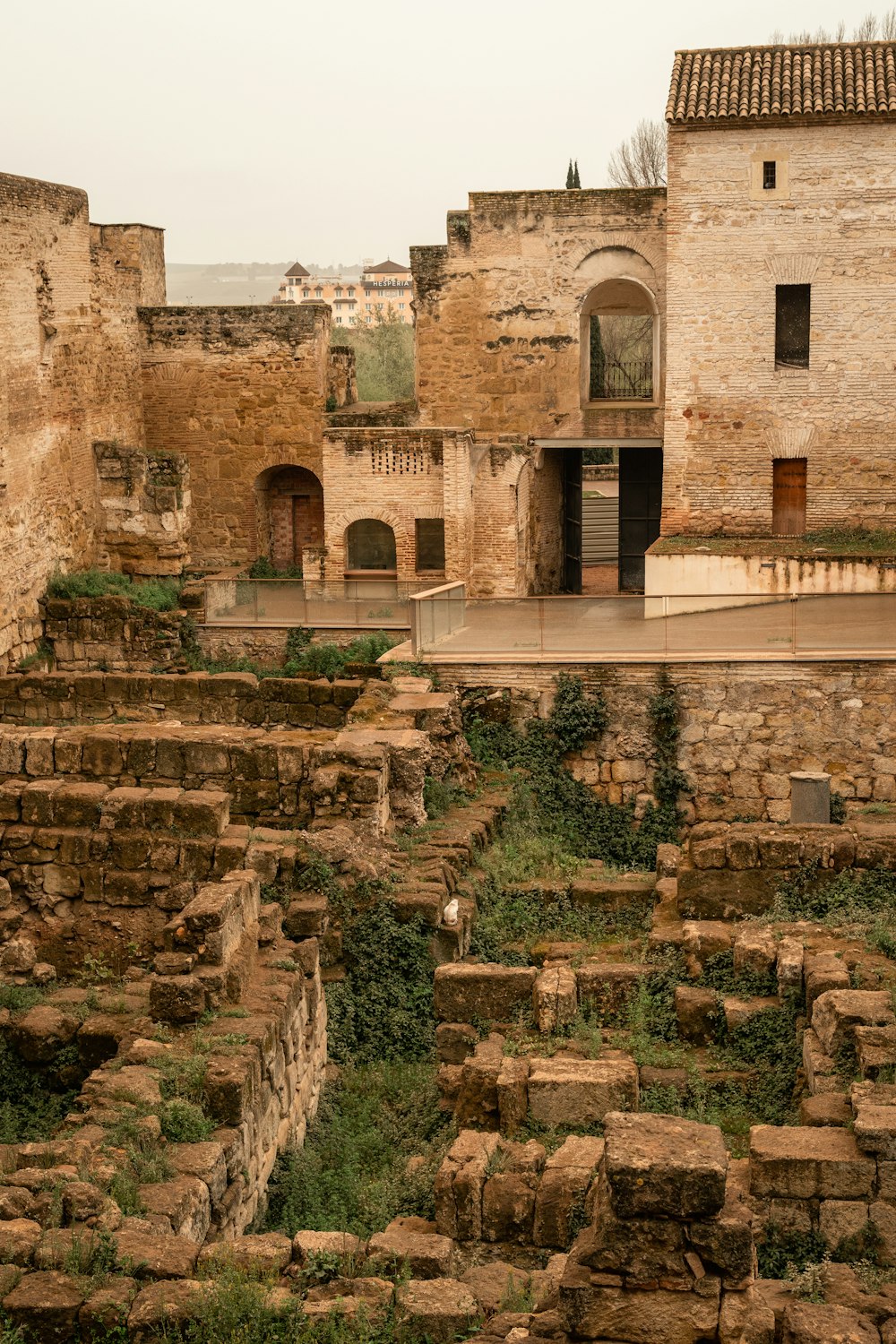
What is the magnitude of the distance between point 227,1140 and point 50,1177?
1282 millimetres

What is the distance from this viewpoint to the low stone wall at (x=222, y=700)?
1919 centimetres

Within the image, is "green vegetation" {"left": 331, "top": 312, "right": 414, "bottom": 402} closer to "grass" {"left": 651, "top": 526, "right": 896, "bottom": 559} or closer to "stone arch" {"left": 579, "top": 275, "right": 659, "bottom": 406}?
"stone arch" {"left": 579, "top": 275, "right": 659, "bottom": 406}

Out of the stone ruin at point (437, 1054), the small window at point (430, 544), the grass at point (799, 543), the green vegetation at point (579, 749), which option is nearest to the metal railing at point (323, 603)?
the small window at point (430, 544)

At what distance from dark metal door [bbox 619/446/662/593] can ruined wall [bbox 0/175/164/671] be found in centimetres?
867

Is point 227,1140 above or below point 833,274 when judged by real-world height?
below

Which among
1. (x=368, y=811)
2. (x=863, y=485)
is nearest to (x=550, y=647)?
(x=368, y=811)

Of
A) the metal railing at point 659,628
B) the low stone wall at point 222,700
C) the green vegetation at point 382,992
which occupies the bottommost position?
the green vegetation at point 382,992

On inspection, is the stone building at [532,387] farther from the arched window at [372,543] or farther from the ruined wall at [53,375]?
the arched window at [372,543]

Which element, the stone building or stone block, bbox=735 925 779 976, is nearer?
stone block, bbox=735 925 779 976

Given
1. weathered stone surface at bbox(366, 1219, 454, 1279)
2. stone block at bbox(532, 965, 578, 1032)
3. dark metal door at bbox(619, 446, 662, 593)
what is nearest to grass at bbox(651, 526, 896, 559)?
dark metal door at bbox(619, 446, 662, 593)

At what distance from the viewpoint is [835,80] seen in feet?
78.2

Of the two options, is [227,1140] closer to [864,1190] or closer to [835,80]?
[864,1190]

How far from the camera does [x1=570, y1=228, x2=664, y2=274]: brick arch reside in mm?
26156

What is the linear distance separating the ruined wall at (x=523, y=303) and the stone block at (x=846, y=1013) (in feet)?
54.9
